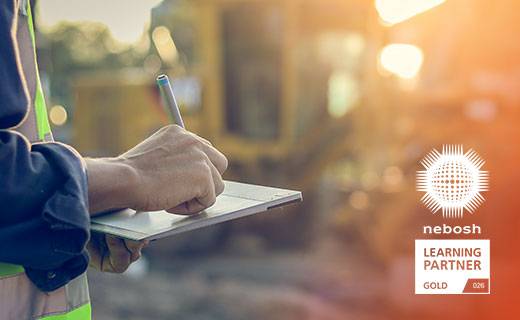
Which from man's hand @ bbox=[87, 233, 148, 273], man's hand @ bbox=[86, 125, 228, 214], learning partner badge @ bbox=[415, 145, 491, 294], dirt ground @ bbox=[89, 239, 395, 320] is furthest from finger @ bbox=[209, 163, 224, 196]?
dirt ground @ bbox=[89, 239, 395, 320]

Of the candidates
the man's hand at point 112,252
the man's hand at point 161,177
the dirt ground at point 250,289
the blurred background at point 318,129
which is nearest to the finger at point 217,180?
the man's hand at point 161,177

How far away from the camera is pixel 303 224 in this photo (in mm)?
7117

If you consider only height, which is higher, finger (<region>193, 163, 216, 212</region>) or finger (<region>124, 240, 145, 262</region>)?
finger (<region>193, 163, 216, 212</region>)

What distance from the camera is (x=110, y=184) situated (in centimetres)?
97

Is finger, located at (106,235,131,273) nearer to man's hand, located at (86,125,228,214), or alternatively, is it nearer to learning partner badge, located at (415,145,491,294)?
man's hand, located at (86,125,228,214)

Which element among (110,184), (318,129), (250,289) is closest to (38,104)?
(110,184)

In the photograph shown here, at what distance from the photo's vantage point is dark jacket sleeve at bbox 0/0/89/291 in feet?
2.91

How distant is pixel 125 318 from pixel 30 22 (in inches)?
177

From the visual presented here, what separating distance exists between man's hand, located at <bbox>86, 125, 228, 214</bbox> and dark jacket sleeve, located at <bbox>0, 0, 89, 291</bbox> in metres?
0.04

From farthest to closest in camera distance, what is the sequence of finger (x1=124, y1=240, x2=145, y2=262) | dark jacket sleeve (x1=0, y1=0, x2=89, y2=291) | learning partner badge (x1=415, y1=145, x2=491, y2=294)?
learning partner badge (x1=415, y1=145, x2=491, y2=294) < finger (x1=124, y1=240, x2=145, y2=262) < dark jacket sleeve (x1=0, y1=0, x2=89, y2=291)

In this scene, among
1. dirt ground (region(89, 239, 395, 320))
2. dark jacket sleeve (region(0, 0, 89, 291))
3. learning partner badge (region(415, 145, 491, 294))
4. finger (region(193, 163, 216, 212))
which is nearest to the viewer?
dark jacket sleeve (region(0, 0, 89, 291))

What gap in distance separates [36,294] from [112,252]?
0.51ft

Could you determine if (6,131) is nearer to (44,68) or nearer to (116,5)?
(116,5)

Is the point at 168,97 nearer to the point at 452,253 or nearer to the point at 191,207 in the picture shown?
the point at 191,207
